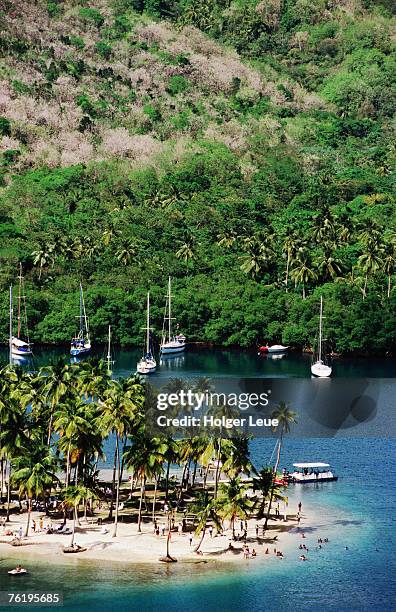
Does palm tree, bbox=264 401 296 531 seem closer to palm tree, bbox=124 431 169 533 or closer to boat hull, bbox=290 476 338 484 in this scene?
palm tree, bbox=124 431 169 533

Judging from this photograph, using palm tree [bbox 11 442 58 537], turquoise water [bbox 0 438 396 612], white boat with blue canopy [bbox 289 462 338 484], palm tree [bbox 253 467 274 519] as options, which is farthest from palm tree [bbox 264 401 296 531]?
palm tree [bbox 11 442 58 537]

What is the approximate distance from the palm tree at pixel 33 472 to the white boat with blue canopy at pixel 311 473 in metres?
27.3

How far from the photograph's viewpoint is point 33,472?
111562 mm

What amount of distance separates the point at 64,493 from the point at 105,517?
6.98 metres

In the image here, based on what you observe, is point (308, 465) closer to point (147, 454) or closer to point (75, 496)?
point (147, 454)

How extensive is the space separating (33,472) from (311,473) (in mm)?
32867

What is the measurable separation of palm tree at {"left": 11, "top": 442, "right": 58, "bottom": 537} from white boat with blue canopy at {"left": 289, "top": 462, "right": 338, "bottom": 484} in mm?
27262

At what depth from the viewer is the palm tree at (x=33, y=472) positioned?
111312 mm

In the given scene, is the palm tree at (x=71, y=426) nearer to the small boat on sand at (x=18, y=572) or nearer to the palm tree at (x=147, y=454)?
the palm tree at (x=147, y=454)

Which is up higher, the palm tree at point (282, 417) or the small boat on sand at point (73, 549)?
the palm tree at point (282, 417)

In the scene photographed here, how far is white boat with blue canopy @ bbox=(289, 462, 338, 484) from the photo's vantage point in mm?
133250

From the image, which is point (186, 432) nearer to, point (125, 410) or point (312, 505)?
point (125, 410)

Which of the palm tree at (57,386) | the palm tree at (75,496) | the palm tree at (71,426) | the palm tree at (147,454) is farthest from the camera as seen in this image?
the palm tree at (57,386)

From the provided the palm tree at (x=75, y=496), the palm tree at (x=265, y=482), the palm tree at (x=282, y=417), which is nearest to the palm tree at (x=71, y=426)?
Result: the palm tree at (x=75, y=496)
